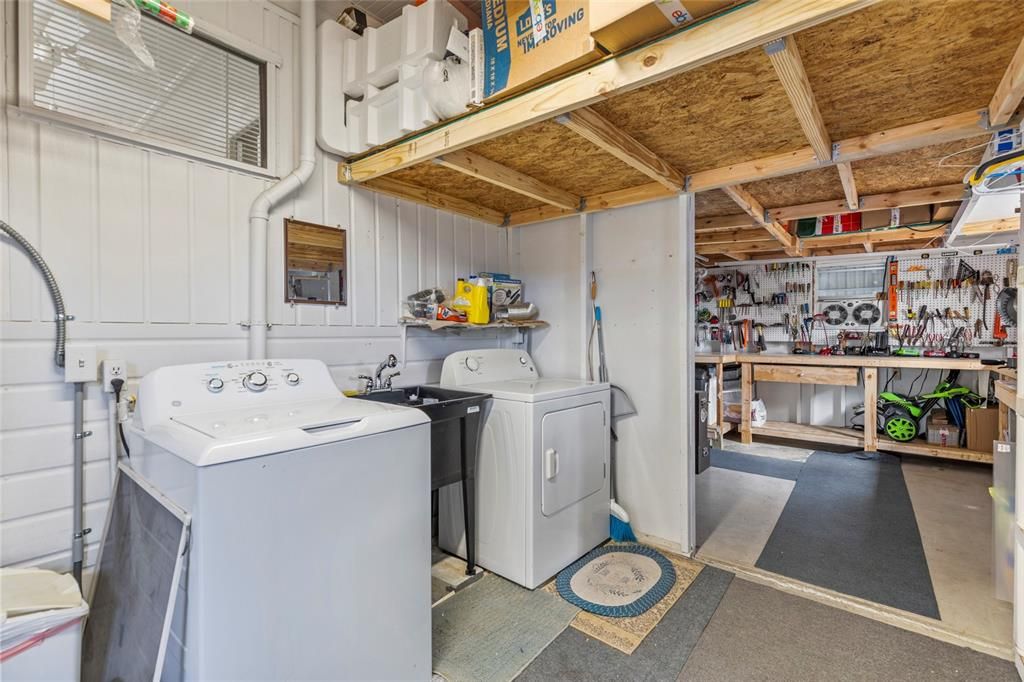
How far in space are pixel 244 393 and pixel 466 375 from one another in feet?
3.93

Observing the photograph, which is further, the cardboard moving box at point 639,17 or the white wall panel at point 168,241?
the white wall panel at point 168,241

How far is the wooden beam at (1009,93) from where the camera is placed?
1.40 metres

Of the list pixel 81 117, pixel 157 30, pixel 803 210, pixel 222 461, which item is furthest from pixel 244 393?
pixel 803 210

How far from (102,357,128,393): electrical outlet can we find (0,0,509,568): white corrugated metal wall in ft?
0.20

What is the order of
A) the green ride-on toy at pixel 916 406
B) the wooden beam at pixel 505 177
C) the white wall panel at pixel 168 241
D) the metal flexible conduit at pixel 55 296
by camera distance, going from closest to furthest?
the metal flexible conduit at pixel 55 296 → the white wall panel at pixel 168 241 → the wooden beam at pixel 505 177 → the green ride-on toy at pixel 916 406

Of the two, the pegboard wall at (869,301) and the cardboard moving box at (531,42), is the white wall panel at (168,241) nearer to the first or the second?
the cardboard moving box at (531,42)

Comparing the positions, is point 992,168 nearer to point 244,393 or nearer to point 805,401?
point 244,393

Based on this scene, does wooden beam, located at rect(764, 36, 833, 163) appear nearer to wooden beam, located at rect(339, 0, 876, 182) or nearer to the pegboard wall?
wooden beam, located at rect(339, 0, 876, 182)

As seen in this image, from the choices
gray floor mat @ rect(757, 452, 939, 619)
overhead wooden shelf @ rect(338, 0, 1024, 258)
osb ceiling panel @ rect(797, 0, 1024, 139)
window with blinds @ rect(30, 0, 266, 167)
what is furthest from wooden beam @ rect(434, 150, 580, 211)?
gray floor mat @ rect(757, 452, 939, 619)

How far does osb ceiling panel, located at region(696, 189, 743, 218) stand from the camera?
334 cm

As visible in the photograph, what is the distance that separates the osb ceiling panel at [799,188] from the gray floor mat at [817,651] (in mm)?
2325

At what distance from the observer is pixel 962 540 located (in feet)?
9.02

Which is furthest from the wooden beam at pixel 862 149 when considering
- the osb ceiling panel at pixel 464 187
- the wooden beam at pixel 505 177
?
the osb ceiling panel at pixel 464 187

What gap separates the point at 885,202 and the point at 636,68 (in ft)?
8.92
